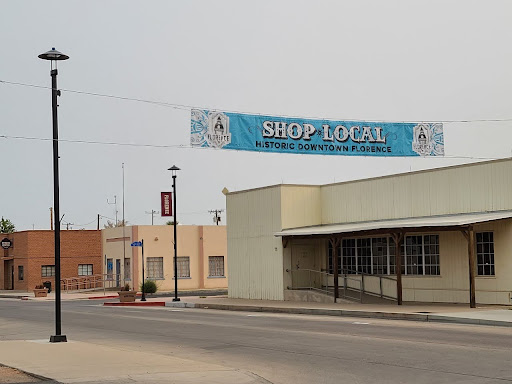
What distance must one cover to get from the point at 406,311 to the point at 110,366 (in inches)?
558

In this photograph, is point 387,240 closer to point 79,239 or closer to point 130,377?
point 130,377

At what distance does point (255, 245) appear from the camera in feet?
126

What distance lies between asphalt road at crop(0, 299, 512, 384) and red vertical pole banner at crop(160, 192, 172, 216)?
807 inches

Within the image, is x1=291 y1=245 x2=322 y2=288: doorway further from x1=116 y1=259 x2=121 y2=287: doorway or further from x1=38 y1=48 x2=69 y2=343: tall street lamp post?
x1=116 y1=259 x2=121 y2=287: doorway

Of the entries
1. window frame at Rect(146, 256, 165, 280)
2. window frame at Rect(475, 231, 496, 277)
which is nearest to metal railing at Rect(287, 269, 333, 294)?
window frame at Rect(475, 231, 496, 277)

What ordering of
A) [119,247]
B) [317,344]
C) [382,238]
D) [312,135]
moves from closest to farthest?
1. [317,344]
2. [312,135]
3. [382,238]
4. [119,247]

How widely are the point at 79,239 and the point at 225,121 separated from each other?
130 feet

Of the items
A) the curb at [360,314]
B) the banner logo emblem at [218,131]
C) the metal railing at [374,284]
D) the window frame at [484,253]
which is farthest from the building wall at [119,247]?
the window frame at [484,253]

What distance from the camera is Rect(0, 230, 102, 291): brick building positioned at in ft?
214

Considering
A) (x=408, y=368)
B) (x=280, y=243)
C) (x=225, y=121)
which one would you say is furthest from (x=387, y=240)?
(x=408, y=368)

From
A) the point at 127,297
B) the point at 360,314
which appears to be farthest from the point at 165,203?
the point at 360,314

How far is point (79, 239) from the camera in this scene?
6575 cm

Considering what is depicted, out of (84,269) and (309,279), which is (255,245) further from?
(84,269)

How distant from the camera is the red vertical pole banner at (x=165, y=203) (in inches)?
1909
